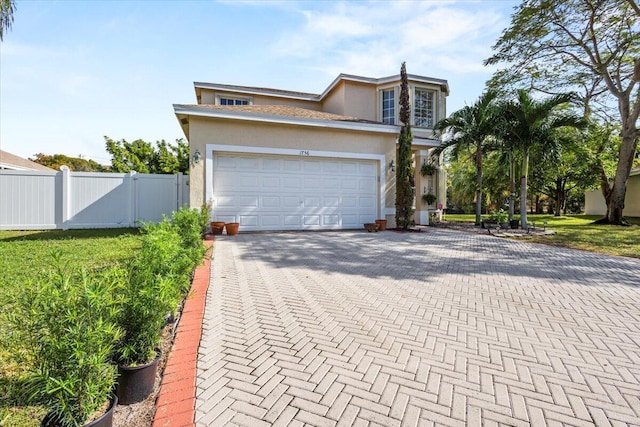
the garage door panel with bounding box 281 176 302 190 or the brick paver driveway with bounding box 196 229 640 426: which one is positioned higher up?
the garage door panel with bounding box 281 176 302 190

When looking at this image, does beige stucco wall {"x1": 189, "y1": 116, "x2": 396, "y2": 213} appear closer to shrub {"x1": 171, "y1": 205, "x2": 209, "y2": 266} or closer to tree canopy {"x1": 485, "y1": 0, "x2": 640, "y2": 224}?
shrub {"x1": 171, "y1": 205, "x2": 209, "y2": 266}

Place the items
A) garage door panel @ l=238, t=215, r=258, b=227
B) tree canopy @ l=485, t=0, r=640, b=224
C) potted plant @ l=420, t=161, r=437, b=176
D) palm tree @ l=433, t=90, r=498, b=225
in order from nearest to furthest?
garage door panel @ l=238, t=215, r=258, b=227
palm tree @ l=433, t=90, r=498, b=225
tree canopy @ l=485, t=0, r=640, b=224
potted plant @ l=420, t=161, r=437, b=176

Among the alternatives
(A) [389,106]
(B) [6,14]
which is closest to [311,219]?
(A) [389,106]

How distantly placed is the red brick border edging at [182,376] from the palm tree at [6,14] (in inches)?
317

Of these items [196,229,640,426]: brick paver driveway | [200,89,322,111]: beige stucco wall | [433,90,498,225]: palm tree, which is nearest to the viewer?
[196,229,640,426]: brick paver driveway

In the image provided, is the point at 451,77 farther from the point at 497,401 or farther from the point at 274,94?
the point at 497,401

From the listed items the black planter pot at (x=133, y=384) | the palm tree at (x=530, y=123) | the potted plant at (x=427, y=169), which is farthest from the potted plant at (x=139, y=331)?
the potted plant at (x=427, y=169)

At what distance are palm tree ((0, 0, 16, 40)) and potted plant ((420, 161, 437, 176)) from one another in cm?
1553

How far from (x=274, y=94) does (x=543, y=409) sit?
17992mm

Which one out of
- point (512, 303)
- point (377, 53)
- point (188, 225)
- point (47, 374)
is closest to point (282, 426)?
point (47, 374)

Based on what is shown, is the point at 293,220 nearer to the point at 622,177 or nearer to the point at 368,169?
the point at 368,169

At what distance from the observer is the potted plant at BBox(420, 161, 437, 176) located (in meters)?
16.2

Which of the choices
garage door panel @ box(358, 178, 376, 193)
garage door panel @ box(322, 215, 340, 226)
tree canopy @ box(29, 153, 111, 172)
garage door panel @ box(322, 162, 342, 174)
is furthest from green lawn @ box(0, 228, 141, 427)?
tree canopy @ box(29, 153, 111, 172)

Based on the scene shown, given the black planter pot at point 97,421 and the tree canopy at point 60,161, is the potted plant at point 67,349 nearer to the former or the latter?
the black planter pot at point 97,421
